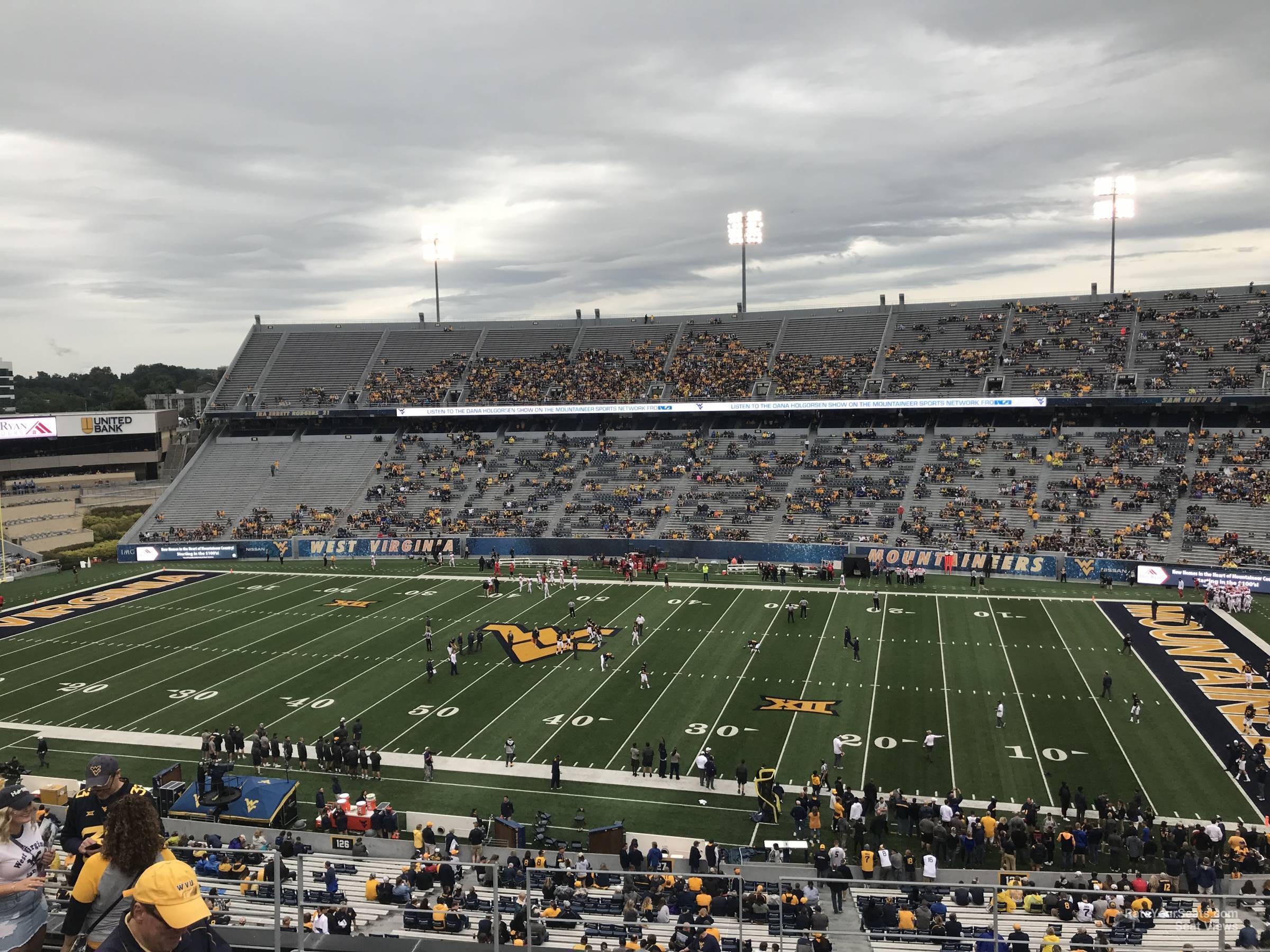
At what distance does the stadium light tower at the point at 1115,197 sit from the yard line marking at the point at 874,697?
35.7 m

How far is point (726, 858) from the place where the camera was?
56.9 ft

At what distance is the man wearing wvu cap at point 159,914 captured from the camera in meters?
3.98

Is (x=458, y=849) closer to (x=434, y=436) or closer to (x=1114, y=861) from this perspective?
(x=1114, y=861)

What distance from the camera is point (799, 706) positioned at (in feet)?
88.7

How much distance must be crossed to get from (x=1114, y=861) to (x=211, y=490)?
60.6 metres

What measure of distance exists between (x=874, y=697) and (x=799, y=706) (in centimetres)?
247

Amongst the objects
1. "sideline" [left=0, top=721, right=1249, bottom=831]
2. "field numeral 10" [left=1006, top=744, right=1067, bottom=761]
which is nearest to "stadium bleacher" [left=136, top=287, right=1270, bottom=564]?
"field numeral 10" [left=1006, top=744, right=1067, bottom=761]

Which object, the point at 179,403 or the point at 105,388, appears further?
the point at 105,388

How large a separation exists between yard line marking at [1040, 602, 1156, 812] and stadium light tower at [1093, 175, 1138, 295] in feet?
115

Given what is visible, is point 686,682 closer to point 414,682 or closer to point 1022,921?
point 414,682

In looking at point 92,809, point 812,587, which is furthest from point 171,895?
point 812,587

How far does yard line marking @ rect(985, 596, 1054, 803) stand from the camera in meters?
21.8

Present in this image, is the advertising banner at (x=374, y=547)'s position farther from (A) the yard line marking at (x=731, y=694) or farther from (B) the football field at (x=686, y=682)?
(A) the yard line marking at (x=731, y=694)

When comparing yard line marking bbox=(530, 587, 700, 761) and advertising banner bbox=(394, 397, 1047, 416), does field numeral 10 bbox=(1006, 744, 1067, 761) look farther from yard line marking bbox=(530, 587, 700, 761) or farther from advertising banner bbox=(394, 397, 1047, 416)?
advertising banner bbox=(394, 397, 1047, 416)
